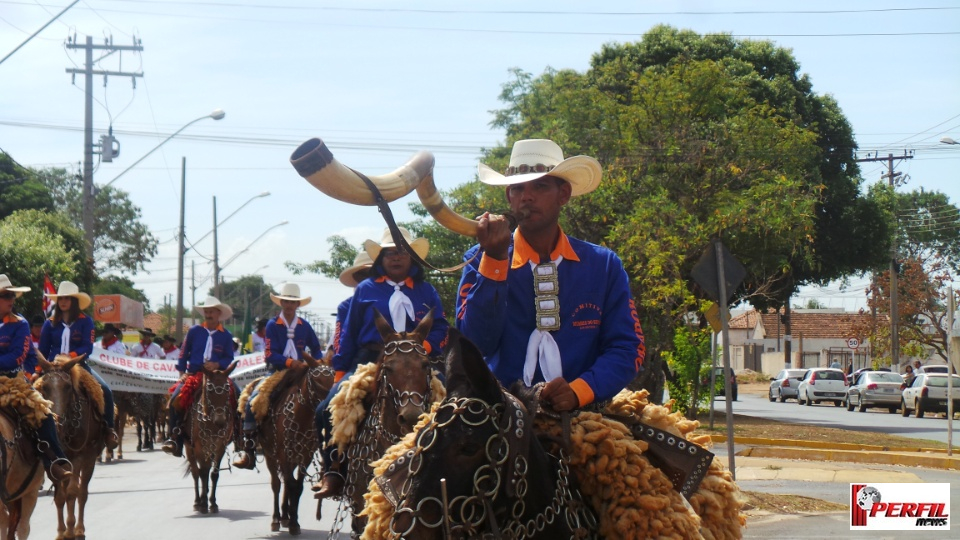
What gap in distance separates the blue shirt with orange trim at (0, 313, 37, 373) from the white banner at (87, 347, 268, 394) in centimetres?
1074

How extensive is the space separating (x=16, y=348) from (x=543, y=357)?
7.97 meters

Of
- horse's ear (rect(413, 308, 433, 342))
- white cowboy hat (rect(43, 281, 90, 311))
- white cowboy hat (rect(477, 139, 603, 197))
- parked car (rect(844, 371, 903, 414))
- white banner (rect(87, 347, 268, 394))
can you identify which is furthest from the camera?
parked car (rect(844, 371, 903, 414))

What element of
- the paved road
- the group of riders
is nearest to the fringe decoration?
the group of riders

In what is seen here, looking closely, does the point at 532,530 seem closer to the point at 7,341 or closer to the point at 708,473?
the point at 708,473

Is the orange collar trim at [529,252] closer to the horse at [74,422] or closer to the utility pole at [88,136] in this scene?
the horse at [74,422]

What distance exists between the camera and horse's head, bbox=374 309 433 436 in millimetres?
7961

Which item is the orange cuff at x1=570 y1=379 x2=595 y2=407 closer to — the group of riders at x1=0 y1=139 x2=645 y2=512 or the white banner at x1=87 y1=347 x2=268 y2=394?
the group of riders at x1=0 y1=139 x2=645 y2=512

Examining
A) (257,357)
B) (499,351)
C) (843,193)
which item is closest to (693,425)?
(499,351)

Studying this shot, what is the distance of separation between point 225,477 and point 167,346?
830 cm

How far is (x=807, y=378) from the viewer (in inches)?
2031

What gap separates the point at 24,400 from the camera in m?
11.0

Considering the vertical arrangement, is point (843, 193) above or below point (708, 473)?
above

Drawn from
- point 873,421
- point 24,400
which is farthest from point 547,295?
point 873,421

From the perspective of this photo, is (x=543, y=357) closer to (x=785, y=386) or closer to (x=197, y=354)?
(x=197, y=354)
